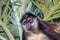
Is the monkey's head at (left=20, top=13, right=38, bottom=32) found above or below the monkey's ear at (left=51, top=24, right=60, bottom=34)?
above

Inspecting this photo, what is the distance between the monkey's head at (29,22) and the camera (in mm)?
1484

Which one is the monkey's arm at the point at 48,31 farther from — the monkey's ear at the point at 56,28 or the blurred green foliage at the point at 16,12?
the blurred green foliage at the point at 16,12

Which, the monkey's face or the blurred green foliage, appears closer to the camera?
the monkey's face

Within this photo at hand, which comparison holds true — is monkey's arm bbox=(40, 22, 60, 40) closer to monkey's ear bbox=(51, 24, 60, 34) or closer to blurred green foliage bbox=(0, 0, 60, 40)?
monkey's ear bbox=(51, 24, 60, 34)

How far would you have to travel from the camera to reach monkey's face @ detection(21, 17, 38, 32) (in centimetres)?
148

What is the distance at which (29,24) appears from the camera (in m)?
1.49

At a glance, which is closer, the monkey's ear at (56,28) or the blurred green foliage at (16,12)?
the monkey's ear at (56,28)

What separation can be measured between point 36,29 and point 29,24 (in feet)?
0.19

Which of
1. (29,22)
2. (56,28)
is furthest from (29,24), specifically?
(56,28)

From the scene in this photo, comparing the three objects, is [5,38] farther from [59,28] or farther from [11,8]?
[59,28]

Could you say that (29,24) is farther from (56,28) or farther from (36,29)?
(56,28)

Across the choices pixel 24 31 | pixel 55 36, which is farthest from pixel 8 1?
pixel 55 36

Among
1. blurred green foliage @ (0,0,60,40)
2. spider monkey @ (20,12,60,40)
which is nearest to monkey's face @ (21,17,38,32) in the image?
spider monkey @ (20,12,60,40)

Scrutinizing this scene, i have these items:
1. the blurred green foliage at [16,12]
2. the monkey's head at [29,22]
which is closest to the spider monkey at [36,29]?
the monkey's head at [29,22]
